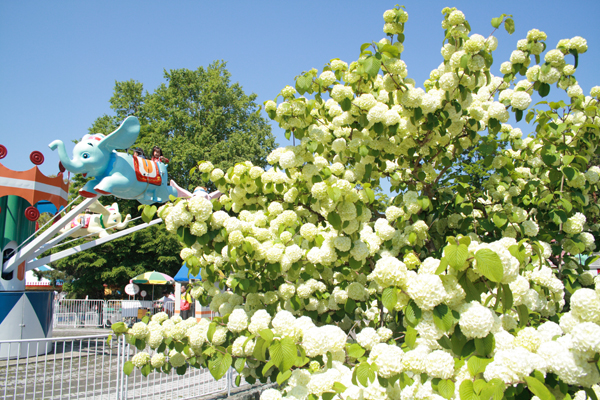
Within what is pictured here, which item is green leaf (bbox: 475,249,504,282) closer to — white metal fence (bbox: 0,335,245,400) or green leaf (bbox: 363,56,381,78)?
green leaf (bbox: 363,56,381,78)

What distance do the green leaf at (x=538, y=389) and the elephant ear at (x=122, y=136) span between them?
27.5 ft

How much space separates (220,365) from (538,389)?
5.81ft

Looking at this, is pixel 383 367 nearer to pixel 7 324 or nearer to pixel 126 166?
pixel 126 166

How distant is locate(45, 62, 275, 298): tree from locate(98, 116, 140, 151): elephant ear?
1312 cm

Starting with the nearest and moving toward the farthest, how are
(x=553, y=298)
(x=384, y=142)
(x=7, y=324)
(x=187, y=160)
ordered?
(x=553, y=298) → (x=384, y=142) → (x=7, y=324) → (x=187, y=160)

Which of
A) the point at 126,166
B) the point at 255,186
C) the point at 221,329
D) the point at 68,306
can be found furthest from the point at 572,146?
the point at 68,306

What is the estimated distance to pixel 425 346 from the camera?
1.69 m

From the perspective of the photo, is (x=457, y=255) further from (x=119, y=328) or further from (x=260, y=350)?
(x=119, y=328)

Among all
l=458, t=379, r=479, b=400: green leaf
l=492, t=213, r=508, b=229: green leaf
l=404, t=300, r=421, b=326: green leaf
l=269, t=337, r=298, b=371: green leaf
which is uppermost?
l=492, t=213, r=508, b=229: green leaf

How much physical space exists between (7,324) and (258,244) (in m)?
9.87

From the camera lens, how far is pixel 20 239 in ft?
33.6

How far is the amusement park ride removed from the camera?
809 cm

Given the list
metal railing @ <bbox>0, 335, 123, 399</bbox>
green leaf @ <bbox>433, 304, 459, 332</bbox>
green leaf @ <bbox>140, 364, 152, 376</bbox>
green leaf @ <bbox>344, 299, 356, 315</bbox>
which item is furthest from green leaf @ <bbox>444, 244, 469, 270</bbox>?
metal railing @ <bbox>0, 335, 123, 399</bbox>

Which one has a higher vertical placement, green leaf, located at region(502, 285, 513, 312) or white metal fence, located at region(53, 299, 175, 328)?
green leaf, located at region(502, 285, 513, 312)
